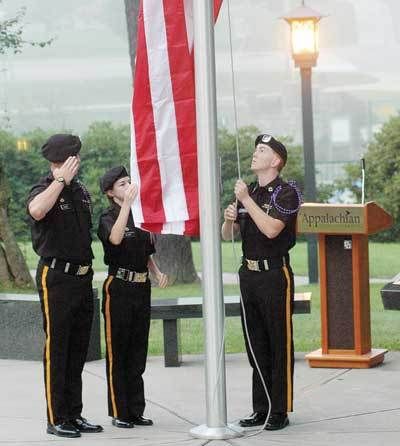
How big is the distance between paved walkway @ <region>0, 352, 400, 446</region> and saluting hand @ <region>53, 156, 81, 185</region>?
4.85ft

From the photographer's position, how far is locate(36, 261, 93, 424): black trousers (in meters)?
7.45

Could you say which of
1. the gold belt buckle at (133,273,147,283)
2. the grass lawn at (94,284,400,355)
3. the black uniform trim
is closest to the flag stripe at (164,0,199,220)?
the black uniform trim

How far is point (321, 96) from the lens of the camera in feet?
105

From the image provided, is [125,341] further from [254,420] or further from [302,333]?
[302,333]

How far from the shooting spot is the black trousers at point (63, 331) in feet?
24.4

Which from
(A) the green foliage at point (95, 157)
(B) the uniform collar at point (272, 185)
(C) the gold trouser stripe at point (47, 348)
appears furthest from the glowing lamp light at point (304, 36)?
(C) the gold trouser stripe at point (47, 348)

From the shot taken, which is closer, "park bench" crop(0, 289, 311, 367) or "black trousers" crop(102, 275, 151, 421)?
"black trousers" crop(102, 275, 151, 421)

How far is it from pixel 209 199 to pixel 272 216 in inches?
20.3

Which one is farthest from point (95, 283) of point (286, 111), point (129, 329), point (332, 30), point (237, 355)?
point (332, 30)

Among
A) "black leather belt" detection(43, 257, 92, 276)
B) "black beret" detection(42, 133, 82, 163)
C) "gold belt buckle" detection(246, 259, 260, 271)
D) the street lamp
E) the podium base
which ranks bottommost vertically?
the podium base

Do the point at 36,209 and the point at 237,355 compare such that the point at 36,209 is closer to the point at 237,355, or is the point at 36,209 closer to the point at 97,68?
the point at 237,355

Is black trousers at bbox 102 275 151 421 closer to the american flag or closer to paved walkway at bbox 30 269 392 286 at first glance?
the american flag

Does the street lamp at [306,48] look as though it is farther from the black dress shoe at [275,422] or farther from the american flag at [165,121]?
the american flag at [165,121]

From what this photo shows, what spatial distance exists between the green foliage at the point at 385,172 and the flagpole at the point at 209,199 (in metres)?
15.5
